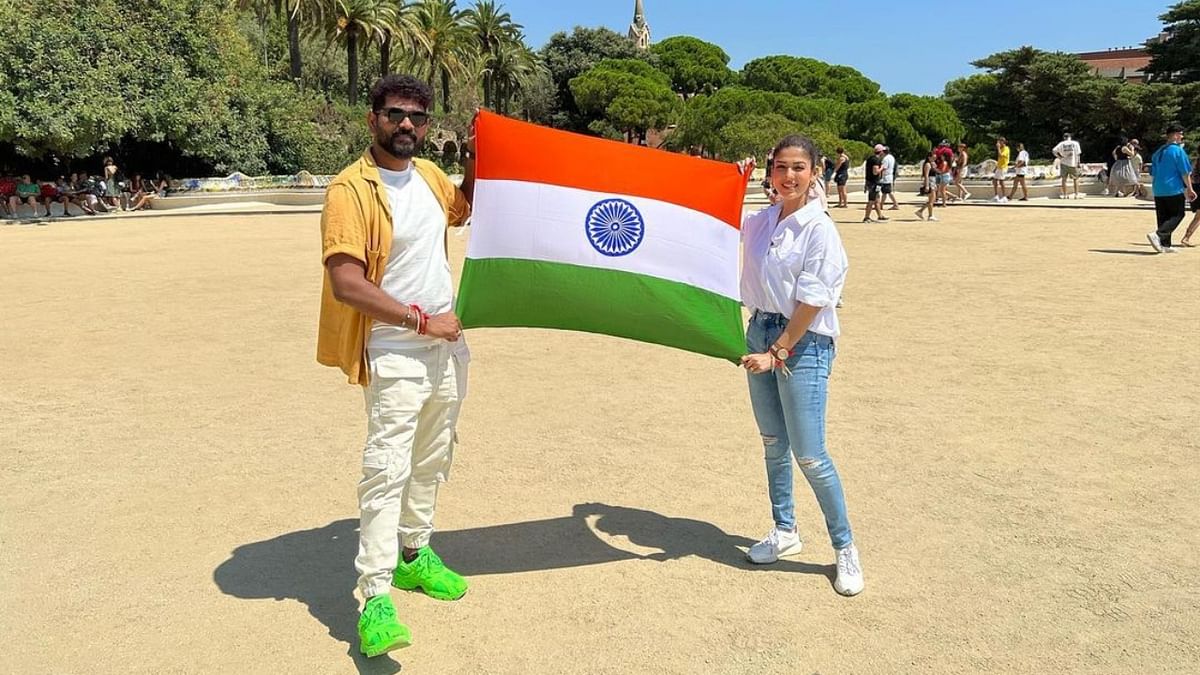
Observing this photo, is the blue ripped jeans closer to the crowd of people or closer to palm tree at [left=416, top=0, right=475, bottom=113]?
the crowd of people

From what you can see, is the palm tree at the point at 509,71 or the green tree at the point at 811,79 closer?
the palm tree at the point at 509,71

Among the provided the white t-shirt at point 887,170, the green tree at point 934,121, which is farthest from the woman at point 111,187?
the green tree at point 934,121

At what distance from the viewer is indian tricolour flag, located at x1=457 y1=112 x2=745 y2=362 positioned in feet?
11.6

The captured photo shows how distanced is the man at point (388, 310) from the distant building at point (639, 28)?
107m

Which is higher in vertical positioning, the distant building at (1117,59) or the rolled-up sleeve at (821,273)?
the distant building at (1117,59)

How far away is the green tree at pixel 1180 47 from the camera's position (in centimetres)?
4762

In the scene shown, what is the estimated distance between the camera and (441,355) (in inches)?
129

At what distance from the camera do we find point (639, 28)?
351 ft

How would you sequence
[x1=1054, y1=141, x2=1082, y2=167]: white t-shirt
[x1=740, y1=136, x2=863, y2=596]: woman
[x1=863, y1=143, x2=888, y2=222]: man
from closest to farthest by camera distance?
1. [x1=740, y1=136, x2=863, y2=596]: woman
2. [x1=863, y1=143, x2=888, y2=222]: man
3. [x1=1054, y1=141, x2=1082, y2=167]: white t-shirt

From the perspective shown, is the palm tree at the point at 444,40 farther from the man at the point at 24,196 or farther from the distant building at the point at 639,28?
the distant building at the point at 639,28

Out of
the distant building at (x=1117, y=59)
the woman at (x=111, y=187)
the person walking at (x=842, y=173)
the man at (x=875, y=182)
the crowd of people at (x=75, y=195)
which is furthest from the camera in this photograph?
the distant building at (x=1117, y=59)

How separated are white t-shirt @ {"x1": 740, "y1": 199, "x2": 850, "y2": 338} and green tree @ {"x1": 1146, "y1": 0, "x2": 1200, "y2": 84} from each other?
55354 millimetres

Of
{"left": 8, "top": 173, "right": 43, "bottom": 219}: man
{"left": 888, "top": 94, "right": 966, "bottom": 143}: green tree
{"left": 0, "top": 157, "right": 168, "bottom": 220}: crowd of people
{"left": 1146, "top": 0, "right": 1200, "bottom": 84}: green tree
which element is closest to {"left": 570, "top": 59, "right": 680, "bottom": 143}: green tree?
{"left": 888, "top": 94, "right": 966, "bottom": 143}: green tree

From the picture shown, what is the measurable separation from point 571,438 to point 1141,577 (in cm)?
304
